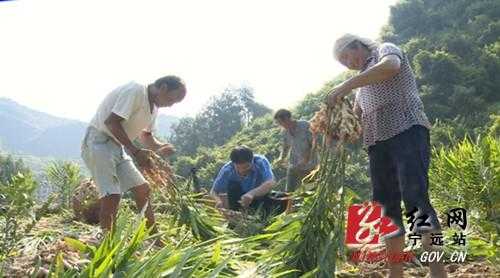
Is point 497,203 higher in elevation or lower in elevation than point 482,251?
higher

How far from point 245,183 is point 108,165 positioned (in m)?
1.64

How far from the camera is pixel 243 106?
55750mm

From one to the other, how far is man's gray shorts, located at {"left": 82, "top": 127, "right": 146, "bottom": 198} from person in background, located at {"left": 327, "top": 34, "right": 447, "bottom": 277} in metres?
1.50

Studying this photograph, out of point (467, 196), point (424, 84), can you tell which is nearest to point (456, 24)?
point (424, 84)

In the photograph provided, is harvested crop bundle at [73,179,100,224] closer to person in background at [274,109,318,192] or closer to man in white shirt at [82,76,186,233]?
man in white shirt at [82,76,186,233]

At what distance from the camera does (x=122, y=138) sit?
329 centimetres

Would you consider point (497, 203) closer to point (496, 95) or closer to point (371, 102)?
point (371, 102)

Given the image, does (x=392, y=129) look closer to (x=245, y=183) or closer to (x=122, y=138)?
(x=122, y=138)

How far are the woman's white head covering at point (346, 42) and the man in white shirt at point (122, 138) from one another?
3.42 feet

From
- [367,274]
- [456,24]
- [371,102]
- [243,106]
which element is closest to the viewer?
[371,102]

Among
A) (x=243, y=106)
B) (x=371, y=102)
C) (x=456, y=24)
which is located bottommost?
(x=243, y=106)

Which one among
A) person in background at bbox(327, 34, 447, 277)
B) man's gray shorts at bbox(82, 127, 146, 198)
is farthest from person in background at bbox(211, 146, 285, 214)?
person in background at bbox(327, 34, 447, 277)

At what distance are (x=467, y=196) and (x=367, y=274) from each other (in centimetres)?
80

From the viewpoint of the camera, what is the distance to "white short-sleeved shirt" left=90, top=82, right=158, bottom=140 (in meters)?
3.36
